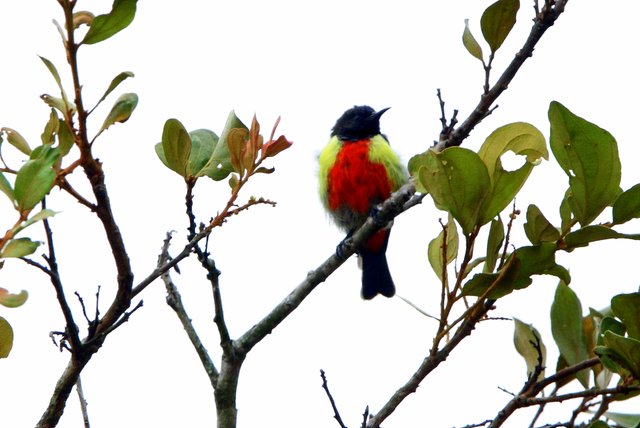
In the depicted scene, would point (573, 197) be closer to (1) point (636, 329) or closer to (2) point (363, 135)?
(1) point (636, 329)

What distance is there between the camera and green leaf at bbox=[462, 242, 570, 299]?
1.80 m

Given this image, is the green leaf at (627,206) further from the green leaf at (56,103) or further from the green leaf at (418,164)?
the green leaf at (56,103)

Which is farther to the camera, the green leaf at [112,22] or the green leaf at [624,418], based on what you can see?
the green leaf at [624,418]

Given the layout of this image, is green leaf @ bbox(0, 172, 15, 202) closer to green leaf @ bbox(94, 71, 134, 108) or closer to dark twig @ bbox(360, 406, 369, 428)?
green leaf @ bbox(94, 71, 134, 108)

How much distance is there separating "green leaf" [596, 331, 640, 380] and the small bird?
4.23m

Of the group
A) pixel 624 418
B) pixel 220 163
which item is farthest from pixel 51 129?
pixel 624 418

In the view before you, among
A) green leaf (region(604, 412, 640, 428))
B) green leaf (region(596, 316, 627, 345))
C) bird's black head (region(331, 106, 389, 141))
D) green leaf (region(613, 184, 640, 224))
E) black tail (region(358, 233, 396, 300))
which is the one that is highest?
bird's black head (region(331, 106, 389, 141))

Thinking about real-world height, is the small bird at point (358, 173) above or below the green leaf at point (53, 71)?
above

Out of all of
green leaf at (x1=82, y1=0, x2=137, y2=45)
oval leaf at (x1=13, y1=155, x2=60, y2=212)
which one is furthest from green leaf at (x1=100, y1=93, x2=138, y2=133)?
oval leaf at (x1=13, y1=155, x2=60, y2=212)

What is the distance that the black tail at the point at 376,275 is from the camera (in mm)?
7089

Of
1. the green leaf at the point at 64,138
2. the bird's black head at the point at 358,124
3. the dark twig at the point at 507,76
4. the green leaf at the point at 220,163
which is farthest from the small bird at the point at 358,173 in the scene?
the green leaf at the point at 64,138

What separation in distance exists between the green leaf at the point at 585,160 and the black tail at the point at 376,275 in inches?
207

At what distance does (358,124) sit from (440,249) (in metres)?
4.78

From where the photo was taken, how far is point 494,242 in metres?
1.93
